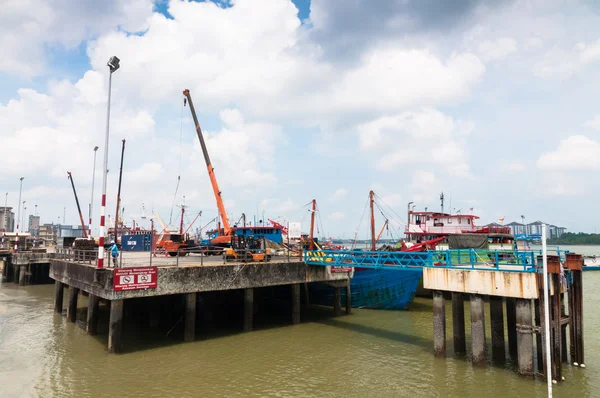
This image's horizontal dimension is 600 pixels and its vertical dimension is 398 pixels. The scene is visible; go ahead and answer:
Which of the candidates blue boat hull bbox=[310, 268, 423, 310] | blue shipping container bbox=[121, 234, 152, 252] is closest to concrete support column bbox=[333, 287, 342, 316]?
blue boat hull bbox=[310, 268, 423, 310]

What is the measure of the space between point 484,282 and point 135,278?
16196mm

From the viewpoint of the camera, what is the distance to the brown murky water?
48.6 ft

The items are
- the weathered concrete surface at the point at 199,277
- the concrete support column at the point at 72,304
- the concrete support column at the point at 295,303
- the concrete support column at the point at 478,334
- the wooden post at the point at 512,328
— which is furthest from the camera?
the concrete support column at the point at 72,304

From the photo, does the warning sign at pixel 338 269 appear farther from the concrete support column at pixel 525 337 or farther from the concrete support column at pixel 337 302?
the concrete support column at pixel 525 337

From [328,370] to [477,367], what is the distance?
6.37 m

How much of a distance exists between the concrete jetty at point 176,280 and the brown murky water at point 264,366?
144 cm

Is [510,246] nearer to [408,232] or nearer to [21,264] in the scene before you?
[408,232]

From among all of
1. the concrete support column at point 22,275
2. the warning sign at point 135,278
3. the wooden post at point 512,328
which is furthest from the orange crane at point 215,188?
the concrete support column at point 22,275

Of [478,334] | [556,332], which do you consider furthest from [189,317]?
[556,332]

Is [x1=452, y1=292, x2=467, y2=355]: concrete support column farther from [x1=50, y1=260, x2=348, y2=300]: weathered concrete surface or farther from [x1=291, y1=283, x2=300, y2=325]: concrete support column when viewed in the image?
[x1=291, y1=283, x2=300, y2=325]: concrete support column

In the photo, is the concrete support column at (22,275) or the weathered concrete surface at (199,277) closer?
the weathered concrete surface at (199,277)

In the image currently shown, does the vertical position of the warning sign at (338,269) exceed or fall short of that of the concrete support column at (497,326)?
it exceeds it

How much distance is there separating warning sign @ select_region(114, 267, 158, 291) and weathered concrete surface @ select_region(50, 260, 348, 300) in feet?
0.84

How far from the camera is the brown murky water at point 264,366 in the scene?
14812mm
